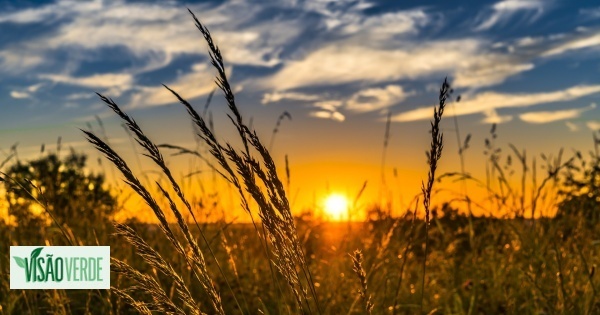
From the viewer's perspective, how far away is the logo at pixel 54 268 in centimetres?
342

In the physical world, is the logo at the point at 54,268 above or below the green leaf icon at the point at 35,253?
below

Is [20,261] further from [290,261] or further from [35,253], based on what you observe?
[290,261]

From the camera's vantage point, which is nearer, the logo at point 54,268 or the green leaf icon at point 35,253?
the logo at point 54,268

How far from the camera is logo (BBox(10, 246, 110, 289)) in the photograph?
342cm

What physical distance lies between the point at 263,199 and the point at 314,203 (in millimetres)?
5403

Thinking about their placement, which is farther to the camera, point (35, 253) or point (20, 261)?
point (35, 253)

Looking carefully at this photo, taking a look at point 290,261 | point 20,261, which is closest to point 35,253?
point 20,261

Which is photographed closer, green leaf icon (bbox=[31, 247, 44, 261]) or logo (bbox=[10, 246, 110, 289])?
logo (bbox=[10, 246, 110, 289])

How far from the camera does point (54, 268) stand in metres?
3.54

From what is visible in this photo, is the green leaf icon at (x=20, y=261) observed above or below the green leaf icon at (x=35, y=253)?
below

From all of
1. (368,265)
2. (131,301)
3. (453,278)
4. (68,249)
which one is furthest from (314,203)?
(131,301)

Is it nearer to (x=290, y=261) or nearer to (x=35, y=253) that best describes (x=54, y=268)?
(x=35, y=253)

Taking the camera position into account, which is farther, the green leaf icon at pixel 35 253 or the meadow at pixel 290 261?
the green leaf icon at pixel 35 253

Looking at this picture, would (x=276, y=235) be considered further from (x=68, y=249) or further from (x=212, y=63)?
(x=68, y=249)
